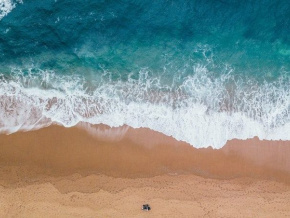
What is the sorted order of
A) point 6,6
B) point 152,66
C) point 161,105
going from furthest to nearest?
point 6,6, point 152,66, point 161,105

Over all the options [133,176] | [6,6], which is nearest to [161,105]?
[133,176]

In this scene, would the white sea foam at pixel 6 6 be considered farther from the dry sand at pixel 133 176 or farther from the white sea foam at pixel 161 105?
the dry sand at pixel 133 176

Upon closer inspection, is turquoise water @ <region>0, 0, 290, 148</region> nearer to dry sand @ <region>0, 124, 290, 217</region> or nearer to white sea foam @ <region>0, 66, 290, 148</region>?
white sea foam @ <region>0, 66, 290, 148</region>

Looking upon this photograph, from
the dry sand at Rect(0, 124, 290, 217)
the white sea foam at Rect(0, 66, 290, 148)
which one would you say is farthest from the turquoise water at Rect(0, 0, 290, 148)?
the dry sand at Rect(0, 124, 290, 217)

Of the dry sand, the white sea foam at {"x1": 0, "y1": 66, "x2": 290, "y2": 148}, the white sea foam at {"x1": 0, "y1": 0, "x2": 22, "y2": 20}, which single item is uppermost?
the white sea foam at {"x1": 0, "y1": 0, "x2": 22, "y2": 20}

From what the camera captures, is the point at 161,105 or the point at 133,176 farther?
the point at 161,105

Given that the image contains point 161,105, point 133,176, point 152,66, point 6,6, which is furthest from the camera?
point 6,6

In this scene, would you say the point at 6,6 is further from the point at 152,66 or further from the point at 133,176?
the point at 133,176

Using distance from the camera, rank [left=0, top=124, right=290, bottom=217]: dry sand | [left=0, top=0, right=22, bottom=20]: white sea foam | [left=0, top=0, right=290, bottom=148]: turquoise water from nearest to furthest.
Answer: [left=0, top=124, right=290, bottom=217]: dry sand
[left=0, top=0, right=290, bottom=148]: turquoise water
[left=0, top=0, right=22, bottom=20]: white sea foam
